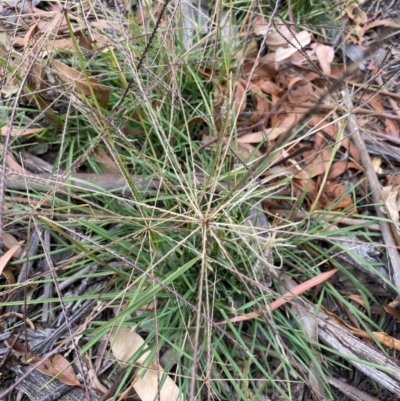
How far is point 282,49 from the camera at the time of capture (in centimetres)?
159

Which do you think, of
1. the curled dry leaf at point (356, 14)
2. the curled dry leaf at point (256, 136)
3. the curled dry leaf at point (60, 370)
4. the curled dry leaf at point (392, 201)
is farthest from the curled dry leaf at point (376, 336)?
the curled dry leaf at point (356, 14)

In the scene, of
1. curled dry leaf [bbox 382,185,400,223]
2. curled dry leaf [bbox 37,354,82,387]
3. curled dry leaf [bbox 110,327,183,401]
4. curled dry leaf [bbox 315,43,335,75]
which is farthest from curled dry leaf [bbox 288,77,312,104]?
curled dry leaf [bbox 37,354,82,387]

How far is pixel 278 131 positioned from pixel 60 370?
3.21 feet

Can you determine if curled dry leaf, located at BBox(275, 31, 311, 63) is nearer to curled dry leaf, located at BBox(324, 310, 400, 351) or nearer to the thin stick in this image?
the thin stick

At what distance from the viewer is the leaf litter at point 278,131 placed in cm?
116

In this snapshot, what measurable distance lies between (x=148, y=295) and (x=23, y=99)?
0.81m

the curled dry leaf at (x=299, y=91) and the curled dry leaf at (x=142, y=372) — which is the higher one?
the curled dry leaf at (x=299, y=91)

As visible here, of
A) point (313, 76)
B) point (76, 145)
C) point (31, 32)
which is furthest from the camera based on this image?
point (313, 76)

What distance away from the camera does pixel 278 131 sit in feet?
4.86

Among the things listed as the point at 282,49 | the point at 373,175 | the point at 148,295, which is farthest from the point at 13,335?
the point at 282,49

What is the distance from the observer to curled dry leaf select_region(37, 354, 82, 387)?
1.17 m

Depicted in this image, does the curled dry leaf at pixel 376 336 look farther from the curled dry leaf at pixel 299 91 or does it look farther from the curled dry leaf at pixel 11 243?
the curled dry leaf at pixel 11 243

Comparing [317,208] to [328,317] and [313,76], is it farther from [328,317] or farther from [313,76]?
[313,76]

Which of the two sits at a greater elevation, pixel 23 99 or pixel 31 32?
pixel 31 32
